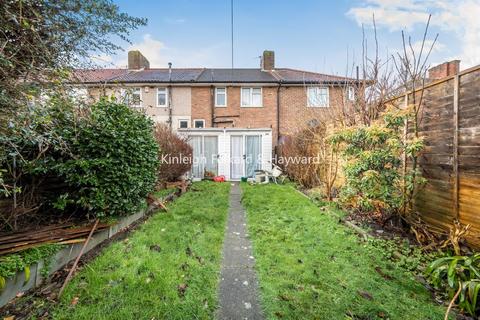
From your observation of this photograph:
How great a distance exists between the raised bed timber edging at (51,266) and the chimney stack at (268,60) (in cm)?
1526

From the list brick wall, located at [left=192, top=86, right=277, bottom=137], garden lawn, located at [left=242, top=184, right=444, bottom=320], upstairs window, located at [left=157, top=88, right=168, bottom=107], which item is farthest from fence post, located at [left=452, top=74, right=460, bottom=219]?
upstairs window, located at [left=157, top=88, right=168, bottom=107]

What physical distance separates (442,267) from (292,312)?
1.79 m

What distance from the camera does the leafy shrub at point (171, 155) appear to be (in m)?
8.14

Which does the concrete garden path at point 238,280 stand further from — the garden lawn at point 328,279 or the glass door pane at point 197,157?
the glass door pane at point 197,157

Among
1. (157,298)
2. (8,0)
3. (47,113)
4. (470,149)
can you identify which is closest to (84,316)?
(157,298)

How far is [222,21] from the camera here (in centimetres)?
1010

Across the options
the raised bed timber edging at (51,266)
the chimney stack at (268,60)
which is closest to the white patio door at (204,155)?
the raised bed timber edging at (51,266)

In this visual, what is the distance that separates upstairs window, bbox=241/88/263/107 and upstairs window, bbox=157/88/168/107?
4841mm

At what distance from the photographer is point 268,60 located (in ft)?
53.8

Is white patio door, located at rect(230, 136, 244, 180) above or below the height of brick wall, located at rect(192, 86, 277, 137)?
below

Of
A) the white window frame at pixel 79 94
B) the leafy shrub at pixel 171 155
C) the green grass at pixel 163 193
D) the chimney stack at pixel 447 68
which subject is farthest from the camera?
the leafy shrub at pixel 171 155

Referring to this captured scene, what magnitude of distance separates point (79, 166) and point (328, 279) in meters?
3.84

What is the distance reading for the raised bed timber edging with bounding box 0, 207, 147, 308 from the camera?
2188mm

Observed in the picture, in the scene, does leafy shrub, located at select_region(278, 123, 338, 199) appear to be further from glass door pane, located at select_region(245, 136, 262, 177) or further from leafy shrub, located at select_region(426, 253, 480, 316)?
leafy shrub, located at select_region(426, 253, 480, 316)
